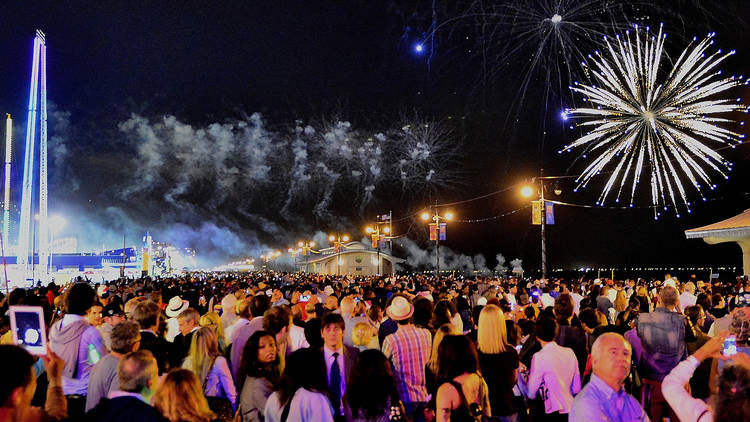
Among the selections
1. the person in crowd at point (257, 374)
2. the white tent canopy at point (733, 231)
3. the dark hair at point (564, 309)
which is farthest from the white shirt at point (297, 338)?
the white tent canopy at point (733, 231)

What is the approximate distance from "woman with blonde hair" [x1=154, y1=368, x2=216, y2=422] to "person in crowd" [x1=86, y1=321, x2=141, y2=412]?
1216mm

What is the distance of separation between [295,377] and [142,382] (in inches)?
43.6

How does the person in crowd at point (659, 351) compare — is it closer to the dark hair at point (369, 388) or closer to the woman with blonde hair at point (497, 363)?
the woman with blonde hair at point (497, 363)

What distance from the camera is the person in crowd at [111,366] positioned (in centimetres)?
509

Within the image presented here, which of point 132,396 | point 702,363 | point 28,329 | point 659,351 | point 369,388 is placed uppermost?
point 28,329

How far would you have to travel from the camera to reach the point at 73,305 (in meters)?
6.50

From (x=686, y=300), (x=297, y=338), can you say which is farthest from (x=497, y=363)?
(x=686, y=300)

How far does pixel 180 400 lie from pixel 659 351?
20.0 feet

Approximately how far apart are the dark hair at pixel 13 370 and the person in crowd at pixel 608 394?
3415 mm

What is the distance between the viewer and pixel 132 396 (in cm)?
396

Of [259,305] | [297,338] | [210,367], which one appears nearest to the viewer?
[210,367]

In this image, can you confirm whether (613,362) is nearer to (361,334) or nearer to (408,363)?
(408,363)

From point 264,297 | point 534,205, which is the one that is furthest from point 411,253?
point 264,297

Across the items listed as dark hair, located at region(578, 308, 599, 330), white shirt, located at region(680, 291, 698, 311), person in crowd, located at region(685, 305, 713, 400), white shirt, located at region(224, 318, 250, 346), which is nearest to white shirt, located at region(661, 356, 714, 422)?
person in crowd, located at region(685, 305, 713, 400)
